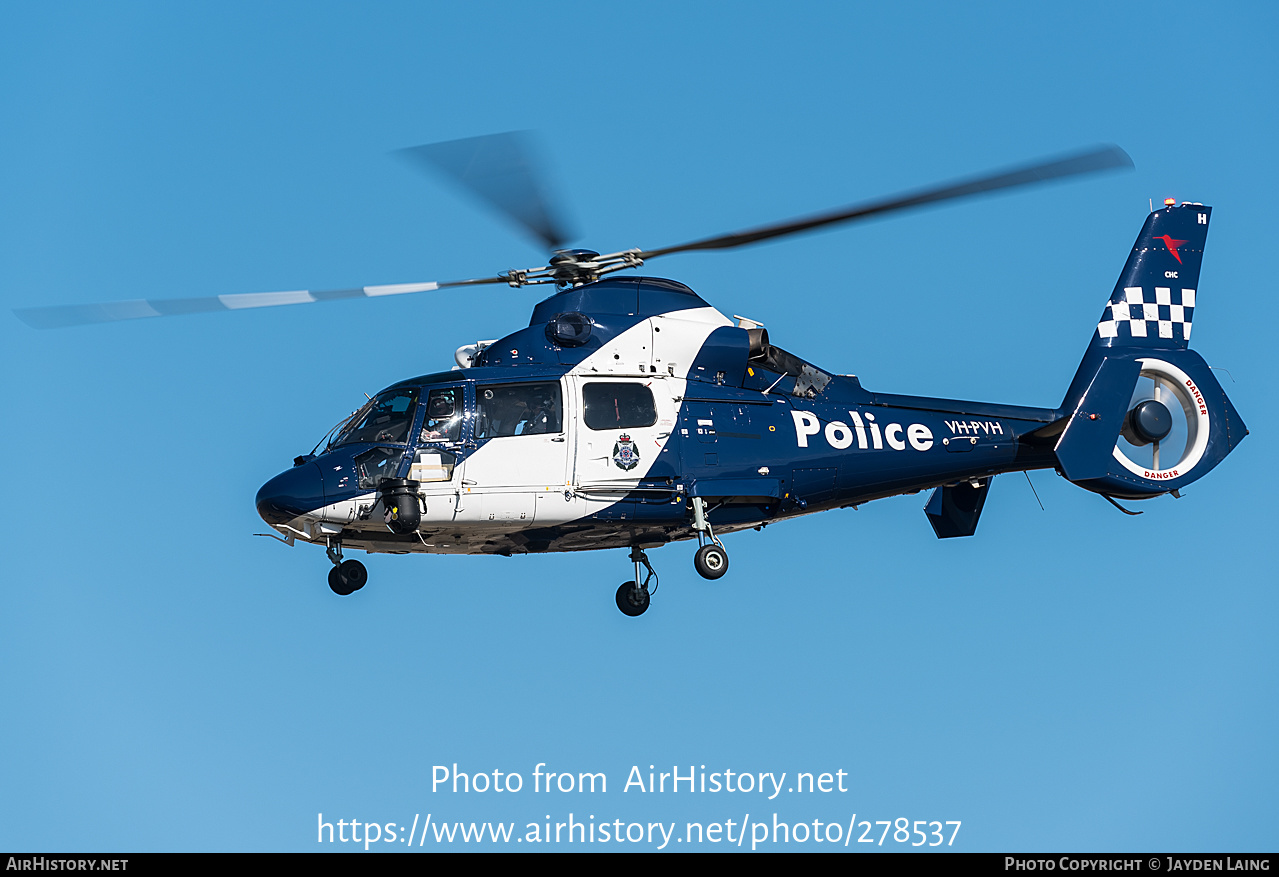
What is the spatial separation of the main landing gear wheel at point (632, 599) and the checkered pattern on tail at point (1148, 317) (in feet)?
26.4

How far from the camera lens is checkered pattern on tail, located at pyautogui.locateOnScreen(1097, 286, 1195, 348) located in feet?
83.8

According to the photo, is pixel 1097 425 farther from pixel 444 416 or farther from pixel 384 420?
pixel 384 420

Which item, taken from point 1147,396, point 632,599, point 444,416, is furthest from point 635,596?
→ point 1147,396

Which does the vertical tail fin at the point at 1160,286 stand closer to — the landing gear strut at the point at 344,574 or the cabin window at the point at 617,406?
the cabin window at the point at 617,406

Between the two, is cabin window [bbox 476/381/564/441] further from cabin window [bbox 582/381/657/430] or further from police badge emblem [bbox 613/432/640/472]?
police badge emblem [bbox 613/432/640/472]

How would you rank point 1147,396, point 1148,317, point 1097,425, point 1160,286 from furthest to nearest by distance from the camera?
point 1160,286
point 1148,317
point 1147,396
point 1097,425

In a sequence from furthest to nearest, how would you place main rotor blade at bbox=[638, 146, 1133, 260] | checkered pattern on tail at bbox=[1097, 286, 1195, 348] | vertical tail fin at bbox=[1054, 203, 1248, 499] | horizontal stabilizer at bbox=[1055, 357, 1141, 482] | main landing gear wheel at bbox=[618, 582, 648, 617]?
checkered pattern on tail at bbox=[1097, 286, 1195, 348] → vertical tail fin at bbox=[1054, 203, 1248, 499] → horizontal stabilizer at bbox=[1055, 357, 1141, 482] → main landing gear wheel at bbox=[618, 582, 648, 617] → main rotor blade at bbox=[638, 146, 1133, 260]

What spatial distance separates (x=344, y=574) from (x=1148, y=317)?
12.6 meters

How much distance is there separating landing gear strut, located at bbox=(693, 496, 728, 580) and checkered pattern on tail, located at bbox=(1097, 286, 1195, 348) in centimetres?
735

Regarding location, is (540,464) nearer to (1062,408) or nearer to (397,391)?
(397,391)

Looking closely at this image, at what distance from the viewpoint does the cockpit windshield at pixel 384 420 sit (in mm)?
21625

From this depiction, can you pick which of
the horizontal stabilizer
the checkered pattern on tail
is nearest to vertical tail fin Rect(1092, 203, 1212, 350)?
the checkered pattern on tail

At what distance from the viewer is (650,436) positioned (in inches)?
876

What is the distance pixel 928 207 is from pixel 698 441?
191 inches
